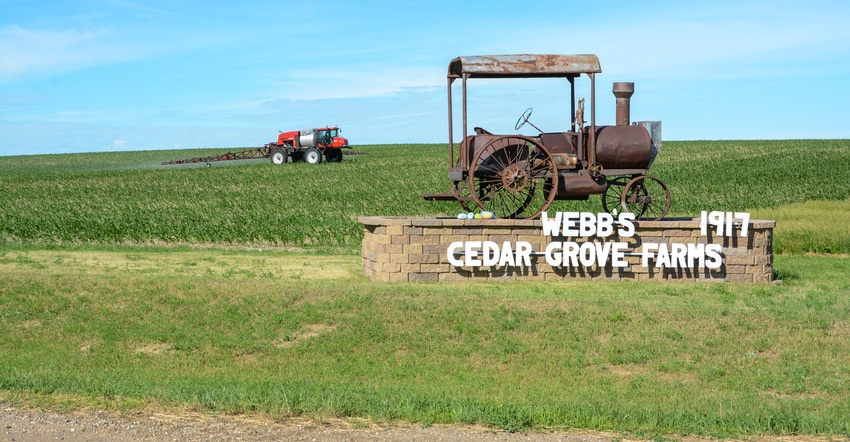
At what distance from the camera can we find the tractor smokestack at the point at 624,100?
1641cm

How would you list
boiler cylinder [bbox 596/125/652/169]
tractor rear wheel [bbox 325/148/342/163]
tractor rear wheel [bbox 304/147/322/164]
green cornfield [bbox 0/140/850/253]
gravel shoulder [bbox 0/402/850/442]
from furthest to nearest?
1. tractor rear wheel [bbox 325/148/342/163]
2. tractor rear wheel [bbox 304/147/322/164]
3. green cornfield [bbox 0/140/850/253]
4. boiler cylinder [bbox 596/125/652/169]
5. gravel shoulder [bbox 0/402/850/442]

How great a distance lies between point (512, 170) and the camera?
629 inches

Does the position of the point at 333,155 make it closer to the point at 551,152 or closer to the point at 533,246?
the point at 551,152

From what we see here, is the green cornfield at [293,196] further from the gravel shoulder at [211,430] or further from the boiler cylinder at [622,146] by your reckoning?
the gravel shoulder at [211,430]

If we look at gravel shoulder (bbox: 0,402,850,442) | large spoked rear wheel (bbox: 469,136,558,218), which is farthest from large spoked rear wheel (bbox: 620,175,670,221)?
gravel shoulder (bbox: 0,402,850,442)

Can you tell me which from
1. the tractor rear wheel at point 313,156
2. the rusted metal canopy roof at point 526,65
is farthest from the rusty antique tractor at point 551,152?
the tractor rear wheel at point 313,156

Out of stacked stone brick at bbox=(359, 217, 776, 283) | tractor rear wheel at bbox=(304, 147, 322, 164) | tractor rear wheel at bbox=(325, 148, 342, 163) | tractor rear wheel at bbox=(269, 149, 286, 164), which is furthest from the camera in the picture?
tractor rear wheel at bbox=(325, 148, 342, 163)

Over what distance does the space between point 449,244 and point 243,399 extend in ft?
24.3

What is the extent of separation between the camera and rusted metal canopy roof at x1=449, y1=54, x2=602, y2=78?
15.7 m

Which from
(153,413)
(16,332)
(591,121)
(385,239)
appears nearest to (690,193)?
(591,121)

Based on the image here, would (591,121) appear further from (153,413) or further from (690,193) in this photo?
(690,193)

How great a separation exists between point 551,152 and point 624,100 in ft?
5.48

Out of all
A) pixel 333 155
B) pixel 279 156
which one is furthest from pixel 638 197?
pixel 279 156

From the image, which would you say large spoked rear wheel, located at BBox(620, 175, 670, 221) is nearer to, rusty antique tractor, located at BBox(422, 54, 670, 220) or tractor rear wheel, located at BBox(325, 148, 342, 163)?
rusty antique tractor, located at BBox(422, 54, 670, 220)
